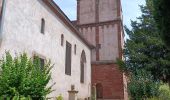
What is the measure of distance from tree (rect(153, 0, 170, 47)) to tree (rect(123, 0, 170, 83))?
14694 millimetres

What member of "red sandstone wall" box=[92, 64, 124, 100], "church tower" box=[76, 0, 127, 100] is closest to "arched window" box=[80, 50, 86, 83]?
"church tower" box=[76, 0, 127, 100]

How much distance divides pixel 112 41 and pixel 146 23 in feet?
14.7

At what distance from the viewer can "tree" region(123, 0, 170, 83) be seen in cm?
2400

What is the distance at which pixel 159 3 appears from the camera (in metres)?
8.97

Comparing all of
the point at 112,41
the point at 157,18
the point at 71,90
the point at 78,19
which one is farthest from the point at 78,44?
the point at 157,18

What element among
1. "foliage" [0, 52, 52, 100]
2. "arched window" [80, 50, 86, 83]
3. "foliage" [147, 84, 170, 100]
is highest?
"arched window" [80, 50, 86, 83]

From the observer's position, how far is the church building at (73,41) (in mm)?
12359

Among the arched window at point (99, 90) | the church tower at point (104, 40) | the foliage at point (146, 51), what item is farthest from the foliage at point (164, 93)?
the arched window at point (99, 90)

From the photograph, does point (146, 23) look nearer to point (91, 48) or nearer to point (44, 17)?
point (91, 48)

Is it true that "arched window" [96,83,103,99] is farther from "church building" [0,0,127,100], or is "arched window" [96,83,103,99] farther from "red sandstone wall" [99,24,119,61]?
"red sandstone wall" [99,24,119,61]

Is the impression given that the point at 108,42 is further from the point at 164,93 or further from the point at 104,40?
the point at 164,93

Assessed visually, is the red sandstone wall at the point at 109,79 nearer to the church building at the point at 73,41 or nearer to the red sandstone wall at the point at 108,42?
the church building at the point at 73,41

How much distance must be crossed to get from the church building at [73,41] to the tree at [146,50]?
2005mm

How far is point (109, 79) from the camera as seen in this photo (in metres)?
27.0
